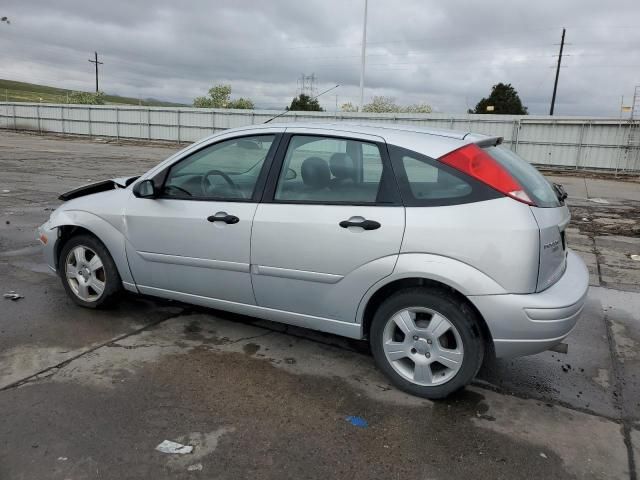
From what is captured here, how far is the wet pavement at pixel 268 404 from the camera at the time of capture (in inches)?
100

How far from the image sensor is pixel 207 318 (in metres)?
4.37

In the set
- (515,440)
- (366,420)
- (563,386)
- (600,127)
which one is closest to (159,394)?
(366,420)

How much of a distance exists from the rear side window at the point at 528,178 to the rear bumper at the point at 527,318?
1.76 ft

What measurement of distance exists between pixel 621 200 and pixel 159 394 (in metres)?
14.3

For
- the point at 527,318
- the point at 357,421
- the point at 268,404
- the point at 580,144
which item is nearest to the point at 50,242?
the point at 268,404

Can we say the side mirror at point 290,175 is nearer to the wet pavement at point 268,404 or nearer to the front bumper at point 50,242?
the wet pavement at point 268,404

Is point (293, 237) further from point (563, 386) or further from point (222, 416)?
point (563, 386)

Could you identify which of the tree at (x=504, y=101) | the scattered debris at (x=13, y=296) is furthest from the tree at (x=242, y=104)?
the scattered debris at (x=13, y=296)

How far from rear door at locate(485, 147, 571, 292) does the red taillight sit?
0.27ft

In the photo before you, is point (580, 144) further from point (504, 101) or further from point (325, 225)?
point (504, 101)

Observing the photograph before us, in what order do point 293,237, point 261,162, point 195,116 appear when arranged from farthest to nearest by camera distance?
1. point 195,116
2. point 261,162
3. point 293,237

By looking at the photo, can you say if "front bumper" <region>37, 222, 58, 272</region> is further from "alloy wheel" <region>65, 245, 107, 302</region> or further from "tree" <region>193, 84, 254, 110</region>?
"tree" <region>193, 84, 254, 110</region>

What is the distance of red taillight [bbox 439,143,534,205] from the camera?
2896 millimetres

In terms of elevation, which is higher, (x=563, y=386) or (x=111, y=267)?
(x=111, y=267)
